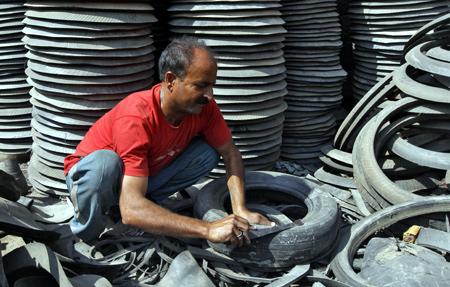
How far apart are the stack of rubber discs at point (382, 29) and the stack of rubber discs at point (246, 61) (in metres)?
1.42

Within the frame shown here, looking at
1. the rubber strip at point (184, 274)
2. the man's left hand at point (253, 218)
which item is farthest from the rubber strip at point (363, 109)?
the rubber strip at point (184, 274)

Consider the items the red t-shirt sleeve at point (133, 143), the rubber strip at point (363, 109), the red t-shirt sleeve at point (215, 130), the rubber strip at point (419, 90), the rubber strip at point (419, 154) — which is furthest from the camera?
the rubber strip at point (363, 109)

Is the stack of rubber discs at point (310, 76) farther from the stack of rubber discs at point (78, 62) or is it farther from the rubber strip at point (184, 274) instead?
the rubber strip at point (184, 274)

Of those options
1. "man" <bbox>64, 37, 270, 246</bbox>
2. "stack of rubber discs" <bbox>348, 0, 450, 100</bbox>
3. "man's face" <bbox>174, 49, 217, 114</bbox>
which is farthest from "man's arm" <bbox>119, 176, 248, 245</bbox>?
"stack of rubber discs" <bbox>348, 0, 450, 100</bbox>

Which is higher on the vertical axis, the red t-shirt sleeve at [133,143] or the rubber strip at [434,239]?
the red t-shirt sleeve at [133,143]

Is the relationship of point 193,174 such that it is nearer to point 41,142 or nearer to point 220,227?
point 220,227

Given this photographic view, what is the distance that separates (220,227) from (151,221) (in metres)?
0.37

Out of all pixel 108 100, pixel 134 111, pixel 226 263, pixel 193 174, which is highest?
pixel 134 111

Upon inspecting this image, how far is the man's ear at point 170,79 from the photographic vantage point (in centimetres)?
287

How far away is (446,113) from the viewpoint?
143 inches

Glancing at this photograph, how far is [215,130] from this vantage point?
336cm

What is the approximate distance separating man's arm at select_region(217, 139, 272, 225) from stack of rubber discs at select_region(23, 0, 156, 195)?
1.04m

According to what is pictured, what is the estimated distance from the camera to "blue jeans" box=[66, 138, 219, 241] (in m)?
2.93

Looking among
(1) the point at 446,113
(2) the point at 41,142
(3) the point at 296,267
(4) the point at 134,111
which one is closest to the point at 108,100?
(2) the point at 41,142
